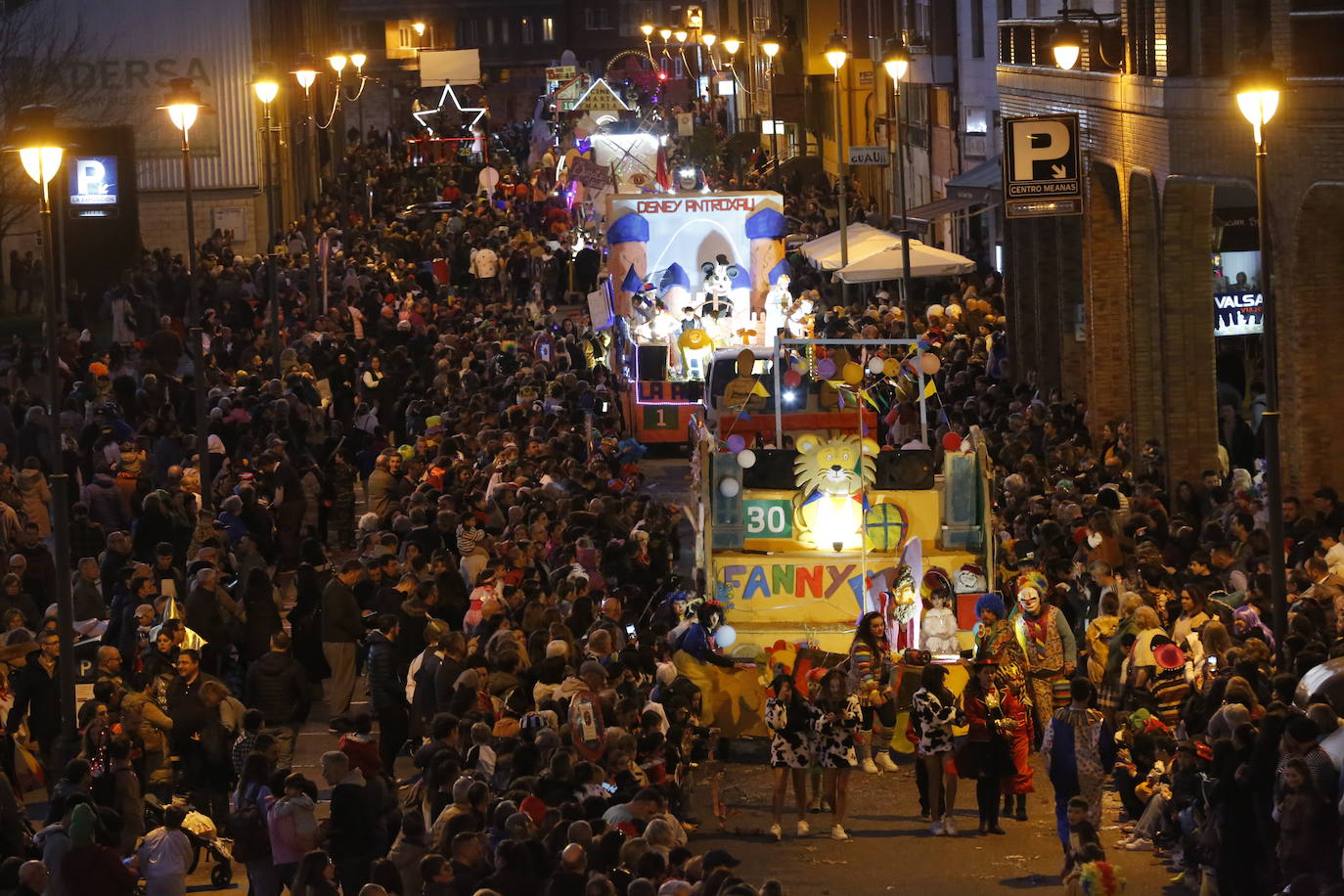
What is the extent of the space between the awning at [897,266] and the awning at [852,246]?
765mm

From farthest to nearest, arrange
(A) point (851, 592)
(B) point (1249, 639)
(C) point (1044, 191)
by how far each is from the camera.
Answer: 1. (C) point (1044, 191)
2. (A) point (851, 592)
3. (B) point (1249, 639)

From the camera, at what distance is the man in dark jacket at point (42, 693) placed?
1666 cm

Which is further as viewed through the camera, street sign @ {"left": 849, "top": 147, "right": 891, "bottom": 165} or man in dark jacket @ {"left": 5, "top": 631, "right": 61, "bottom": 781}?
street sign @ {"left": 849, "top": 147, "right": 891, "bottom": 165}

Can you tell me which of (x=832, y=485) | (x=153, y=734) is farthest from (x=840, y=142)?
(x=153, y=734)

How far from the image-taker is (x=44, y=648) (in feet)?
55.4

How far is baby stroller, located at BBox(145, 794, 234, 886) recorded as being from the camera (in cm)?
1474

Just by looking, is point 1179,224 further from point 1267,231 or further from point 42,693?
point 42,693

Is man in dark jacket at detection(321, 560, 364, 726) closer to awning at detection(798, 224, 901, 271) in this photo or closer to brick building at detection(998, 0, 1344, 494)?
brick building at detection(998, 0, 1344, 494)

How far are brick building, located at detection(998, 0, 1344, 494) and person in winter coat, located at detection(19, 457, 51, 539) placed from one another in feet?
37.5

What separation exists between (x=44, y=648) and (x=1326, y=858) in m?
8.92

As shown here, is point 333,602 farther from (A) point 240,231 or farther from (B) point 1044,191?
(A) point 240,231

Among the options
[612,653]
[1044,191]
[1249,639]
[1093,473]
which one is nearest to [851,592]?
[612,653]

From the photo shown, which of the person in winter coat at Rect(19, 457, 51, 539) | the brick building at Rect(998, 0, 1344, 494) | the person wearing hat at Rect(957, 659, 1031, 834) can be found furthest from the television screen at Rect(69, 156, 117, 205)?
the person wearing hat at Rect(957, 659, 1031, 834)

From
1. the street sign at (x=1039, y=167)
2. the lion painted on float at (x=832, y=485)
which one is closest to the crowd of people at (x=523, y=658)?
the lion painted on float at (x=832, y=485)
